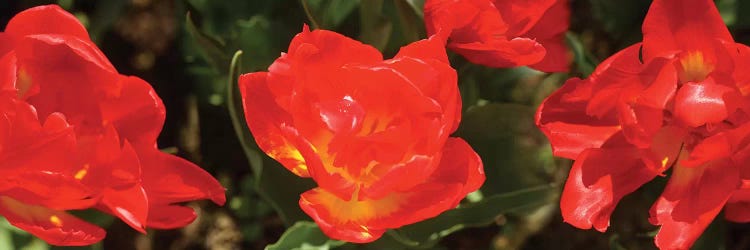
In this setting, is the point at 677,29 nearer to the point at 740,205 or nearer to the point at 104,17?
the point at 740,205

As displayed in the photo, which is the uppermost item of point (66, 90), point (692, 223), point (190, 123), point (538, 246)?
point (66, 90)

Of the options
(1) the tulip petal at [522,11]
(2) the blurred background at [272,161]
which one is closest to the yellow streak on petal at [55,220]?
(2) the blurred background at [272,161]

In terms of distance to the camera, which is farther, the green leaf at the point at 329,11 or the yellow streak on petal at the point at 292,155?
the green leaf at the point at 329,11

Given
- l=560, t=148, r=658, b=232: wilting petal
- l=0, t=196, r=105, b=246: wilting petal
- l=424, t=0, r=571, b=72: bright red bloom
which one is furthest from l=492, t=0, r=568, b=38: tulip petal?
l=0, t=196, r=105, b=246: wilting petal

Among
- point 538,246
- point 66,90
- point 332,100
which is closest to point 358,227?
point 332,100

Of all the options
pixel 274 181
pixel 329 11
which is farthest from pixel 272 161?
pixel 329 11

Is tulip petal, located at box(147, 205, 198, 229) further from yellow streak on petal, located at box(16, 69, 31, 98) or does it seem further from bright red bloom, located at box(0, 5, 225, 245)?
yellow streak on petal, located at box(16, 69, 31, 98)

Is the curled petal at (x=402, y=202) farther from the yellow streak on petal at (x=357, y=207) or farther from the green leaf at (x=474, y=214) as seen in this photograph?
the green leaf at (x=474, y=214)

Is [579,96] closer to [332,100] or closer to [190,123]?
[332,100]
